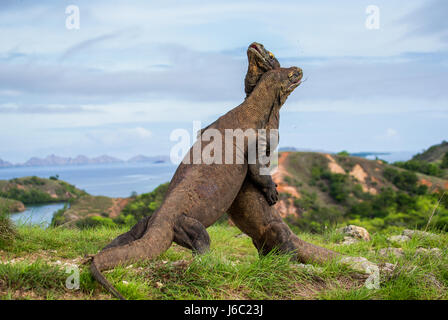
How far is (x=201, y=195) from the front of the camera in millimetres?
5527

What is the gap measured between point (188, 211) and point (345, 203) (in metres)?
26.2

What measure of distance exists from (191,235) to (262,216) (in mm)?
1380

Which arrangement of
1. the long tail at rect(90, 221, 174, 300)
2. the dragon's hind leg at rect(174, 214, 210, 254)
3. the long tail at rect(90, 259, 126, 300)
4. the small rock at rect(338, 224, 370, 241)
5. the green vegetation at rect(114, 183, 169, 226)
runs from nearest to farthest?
the long tail at rect(90, 259, 126, 300) < the long tail at rect(90, 221, 174, 300) < the dragon's hind leg at rect(174, 214, 210, 254) < the small rock at rect(338, 224, 370, 241) < the green vegetation at rect(114, 183, 169, 226)

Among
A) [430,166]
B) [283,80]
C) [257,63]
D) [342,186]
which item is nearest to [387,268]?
[283,80]

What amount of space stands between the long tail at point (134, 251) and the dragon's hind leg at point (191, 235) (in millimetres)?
96

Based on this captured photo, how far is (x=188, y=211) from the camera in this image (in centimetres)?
546

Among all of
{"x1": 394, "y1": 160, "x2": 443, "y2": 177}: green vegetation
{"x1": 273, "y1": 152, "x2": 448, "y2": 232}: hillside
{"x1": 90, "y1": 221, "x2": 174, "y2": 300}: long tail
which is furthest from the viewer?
{"x1": 394, "y1": 160, "x2": 443, "y2": 177}: green vegetation

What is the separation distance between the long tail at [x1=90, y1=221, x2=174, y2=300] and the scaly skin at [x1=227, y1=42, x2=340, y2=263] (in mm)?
1375

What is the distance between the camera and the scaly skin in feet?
20.4

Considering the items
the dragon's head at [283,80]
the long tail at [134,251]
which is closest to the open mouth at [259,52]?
the dragon's head at [283,80]

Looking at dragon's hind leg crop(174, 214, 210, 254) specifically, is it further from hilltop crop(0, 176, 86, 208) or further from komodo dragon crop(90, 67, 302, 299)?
hilltop crop(0, 176, 86, 208)

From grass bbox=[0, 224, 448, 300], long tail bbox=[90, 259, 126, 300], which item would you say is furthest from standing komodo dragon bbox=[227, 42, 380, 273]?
long tail bbox=[90, 259, 126, 300]

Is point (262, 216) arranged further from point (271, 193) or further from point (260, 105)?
point (260, 105)

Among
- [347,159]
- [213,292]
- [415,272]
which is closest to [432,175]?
[347,159]
